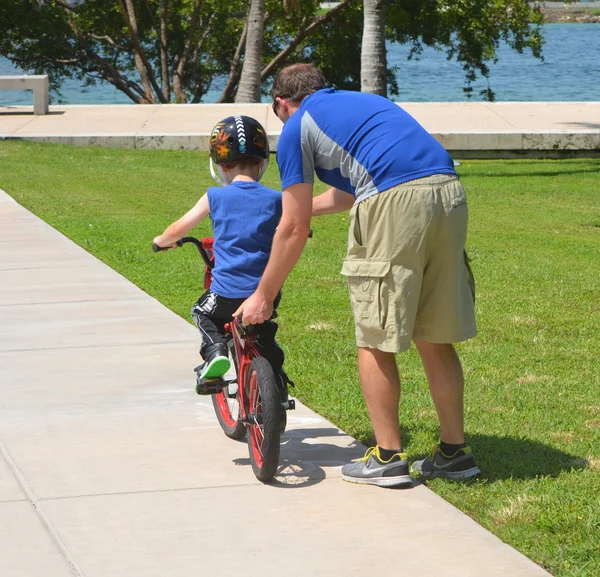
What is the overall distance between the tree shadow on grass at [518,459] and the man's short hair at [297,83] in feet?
5.63

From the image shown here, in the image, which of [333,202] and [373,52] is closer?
[333,202]

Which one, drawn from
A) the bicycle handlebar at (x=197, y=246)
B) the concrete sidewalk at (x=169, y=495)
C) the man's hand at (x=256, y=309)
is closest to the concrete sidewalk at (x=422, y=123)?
the concrete sidewalk at (x=169, y=495)

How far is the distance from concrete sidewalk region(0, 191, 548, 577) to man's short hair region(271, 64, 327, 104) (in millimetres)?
1614

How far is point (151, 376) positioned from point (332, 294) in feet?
8.90

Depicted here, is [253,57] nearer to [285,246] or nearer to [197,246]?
[197,246]

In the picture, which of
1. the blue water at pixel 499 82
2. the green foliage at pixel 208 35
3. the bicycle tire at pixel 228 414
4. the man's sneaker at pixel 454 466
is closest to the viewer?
the man's sneaker at pixel 454 466

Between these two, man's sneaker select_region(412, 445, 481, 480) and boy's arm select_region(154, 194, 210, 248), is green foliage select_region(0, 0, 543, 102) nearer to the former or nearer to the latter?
boy's arm select_region(154, 194, 210, 248)

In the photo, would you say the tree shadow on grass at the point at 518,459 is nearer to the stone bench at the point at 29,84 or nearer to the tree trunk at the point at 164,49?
the stone bench at the point at 29,84

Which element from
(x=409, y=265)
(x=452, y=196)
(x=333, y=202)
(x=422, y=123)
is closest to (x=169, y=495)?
(x=409, y=265)

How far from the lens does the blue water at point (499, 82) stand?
58375mm

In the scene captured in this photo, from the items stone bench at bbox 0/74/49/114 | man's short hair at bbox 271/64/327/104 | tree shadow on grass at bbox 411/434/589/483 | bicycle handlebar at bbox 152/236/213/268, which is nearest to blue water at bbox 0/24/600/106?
stone bench at bbox 0/74/49/114

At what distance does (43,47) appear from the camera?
1266 inches

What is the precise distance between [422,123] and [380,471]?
16987 millimetres

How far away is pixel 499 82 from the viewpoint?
238 feet
